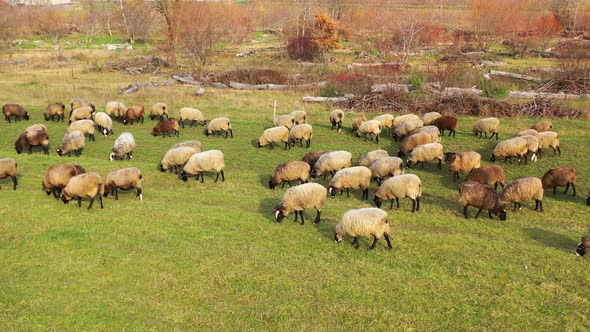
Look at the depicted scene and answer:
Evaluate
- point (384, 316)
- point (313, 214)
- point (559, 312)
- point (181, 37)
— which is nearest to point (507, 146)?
point (313, 214)

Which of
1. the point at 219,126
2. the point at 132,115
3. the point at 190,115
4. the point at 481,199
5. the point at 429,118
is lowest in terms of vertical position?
the point at 481,199

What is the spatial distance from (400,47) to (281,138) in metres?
34.1

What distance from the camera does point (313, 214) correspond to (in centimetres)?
1363

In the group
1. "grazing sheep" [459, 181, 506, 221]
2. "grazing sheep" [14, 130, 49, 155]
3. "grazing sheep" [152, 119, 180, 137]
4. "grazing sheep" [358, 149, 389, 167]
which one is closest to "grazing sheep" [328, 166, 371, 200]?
"grazing sheep" [358, 149, 389, 167]

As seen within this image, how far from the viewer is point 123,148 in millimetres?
18609

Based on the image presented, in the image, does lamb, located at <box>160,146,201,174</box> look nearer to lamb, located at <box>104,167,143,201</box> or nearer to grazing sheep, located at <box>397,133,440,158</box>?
lamb, located at <box>104,167,143,201</box>

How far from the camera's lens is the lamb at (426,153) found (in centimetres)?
1730

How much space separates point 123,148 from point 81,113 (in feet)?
22.5

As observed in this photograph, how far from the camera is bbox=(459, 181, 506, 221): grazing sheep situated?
43.1 ft

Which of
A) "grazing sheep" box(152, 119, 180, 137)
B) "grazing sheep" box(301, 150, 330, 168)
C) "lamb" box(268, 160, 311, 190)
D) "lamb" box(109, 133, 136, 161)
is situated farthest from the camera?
"grazing sheep" box(152, 119, 180, 137)

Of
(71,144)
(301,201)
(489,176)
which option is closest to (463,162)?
(489,176)

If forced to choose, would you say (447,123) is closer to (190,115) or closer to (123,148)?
(190,115)

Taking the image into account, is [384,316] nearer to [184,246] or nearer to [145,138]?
[184,246]

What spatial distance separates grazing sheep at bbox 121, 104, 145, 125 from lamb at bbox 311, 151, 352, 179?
488 inches
